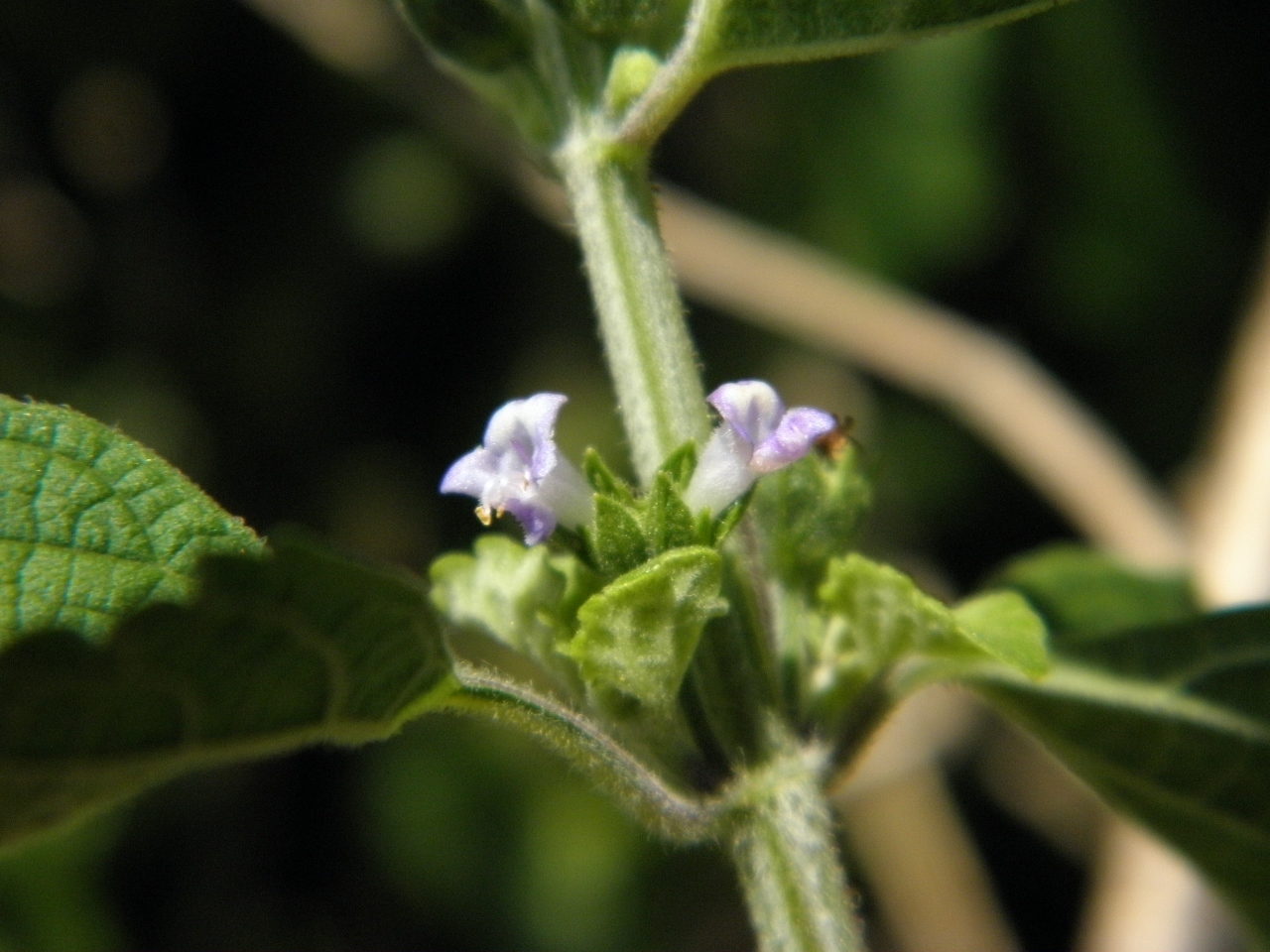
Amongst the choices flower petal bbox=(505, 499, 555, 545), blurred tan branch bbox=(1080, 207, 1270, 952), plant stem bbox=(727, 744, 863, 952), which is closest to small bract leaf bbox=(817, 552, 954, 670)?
plant stem bbox=(727, 744, 863, 952)

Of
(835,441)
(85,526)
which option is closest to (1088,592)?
(835,441)

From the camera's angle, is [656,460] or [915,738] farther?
[915,738]

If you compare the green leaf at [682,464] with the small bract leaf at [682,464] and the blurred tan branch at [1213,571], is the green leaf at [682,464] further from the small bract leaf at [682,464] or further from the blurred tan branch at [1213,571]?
the blurred tan branch at [1213,571]

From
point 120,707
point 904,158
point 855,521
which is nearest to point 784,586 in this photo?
point 855,521

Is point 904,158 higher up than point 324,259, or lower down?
lower down

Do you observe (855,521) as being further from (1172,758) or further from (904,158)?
(904,158)

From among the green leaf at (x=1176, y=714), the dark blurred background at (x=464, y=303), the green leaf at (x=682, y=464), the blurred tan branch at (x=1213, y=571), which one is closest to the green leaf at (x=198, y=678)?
the green leaf at (x=682, y=464)
